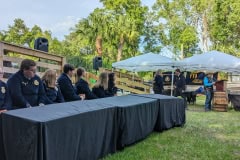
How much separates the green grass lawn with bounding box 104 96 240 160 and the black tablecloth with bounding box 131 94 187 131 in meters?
0.14

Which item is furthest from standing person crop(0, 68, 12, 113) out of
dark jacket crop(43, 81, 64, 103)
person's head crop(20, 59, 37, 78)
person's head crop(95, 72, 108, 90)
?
person's head crop(95, 72, 108, 90)

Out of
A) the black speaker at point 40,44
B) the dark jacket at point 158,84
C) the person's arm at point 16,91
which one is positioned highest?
the black speaker at point 40,44

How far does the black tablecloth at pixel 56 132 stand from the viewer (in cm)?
239

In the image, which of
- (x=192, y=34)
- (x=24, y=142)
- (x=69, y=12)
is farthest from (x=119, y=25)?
(x=24, y=142)

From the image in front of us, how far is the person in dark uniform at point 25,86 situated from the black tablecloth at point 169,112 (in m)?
2.38

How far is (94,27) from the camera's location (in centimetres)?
2091

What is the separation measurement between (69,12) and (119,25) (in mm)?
12125

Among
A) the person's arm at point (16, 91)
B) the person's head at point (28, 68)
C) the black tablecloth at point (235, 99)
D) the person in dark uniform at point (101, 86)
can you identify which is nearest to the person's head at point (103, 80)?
the person in dark uniform at point (101, 86)

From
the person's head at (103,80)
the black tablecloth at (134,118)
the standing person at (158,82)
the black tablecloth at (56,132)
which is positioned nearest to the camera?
the black tablecloth at (56,132)

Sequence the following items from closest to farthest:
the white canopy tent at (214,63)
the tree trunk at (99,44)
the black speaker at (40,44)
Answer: the black speaker at (40,44)
the white canopy tent at (214,63)
the tree trunk at (99,44)

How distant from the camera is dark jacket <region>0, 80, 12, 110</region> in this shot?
322cm

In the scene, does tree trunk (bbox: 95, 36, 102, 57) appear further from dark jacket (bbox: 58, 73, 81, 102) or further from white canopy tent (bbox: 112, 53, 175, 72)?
dark jacket (bbox: 58, 73, 81, 102)

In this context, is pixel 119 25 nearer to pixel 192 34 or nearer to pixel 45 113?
pixel 192 34

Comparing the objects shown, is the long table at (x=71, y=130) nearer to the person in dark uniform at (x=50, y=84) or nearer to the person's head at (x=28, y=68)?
the person's head at (x=28, y=68)
